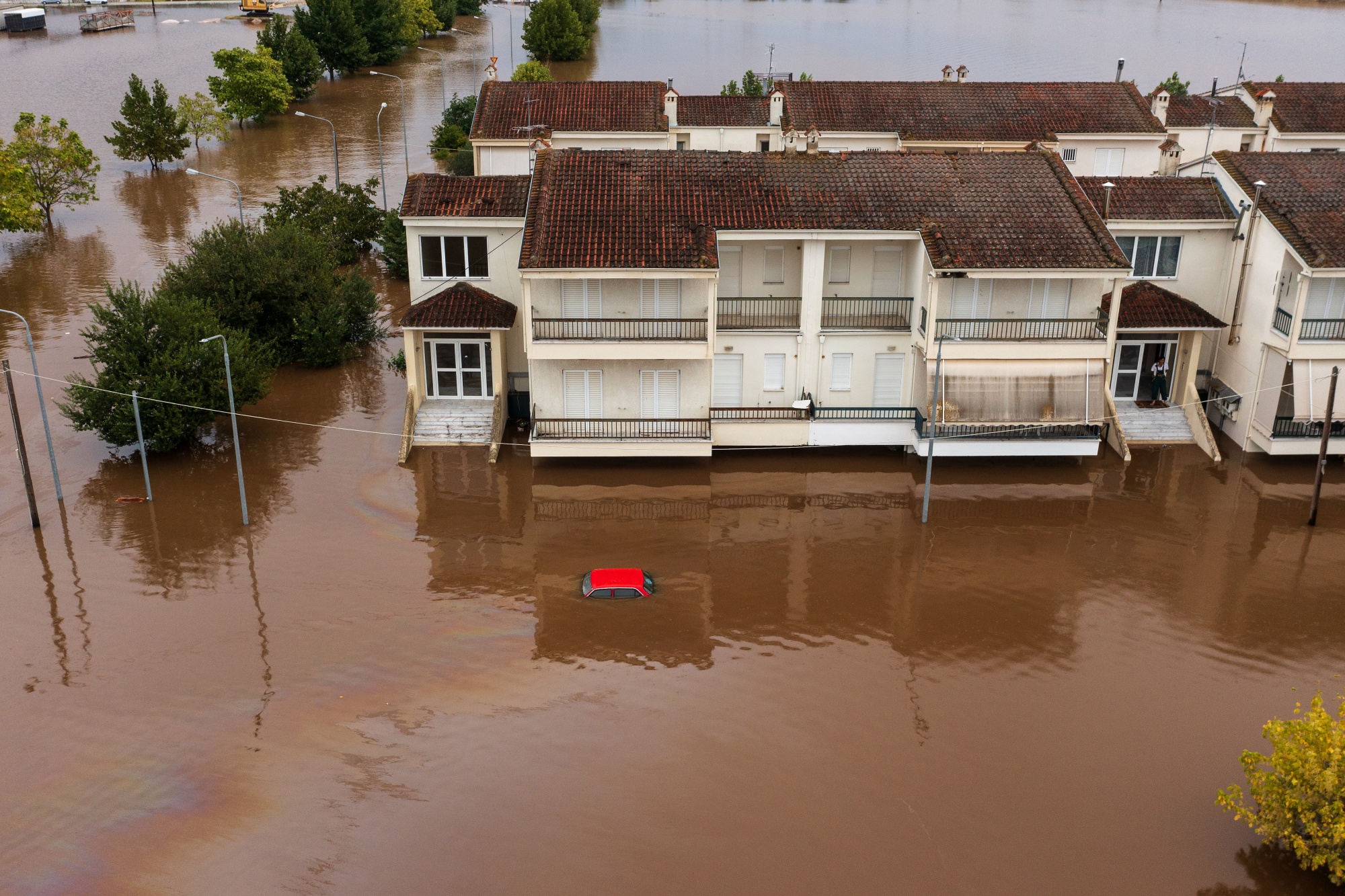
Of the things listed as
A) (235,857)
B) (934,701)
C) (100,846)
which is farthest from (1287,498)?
(100,846)

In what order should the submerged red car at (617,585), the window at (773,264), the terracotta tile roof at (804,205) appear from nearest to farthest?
1. the submerged red car at (617,585)
2. the terracotta tile roof at (804,205)
3. the window at (773,264)

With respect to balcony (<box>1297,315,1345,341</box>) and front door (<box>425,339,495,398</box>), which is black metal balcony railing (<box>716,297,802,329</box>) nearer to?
front door (<box>425,339,495,398</box>)

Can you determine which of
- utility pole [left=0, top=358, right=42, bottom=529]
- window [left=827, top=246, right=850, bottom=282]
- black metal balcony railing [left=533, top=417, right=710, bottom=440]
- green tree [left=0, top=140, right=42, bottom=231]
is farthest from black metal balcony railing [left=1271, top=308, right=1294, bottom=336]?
green tree [left=0, top=140, right=42, bottom=231]

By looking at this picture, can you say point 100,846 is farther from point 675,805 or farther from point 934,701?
point 934,701

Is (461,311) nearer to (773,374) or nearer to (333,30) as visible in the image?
(773,374)

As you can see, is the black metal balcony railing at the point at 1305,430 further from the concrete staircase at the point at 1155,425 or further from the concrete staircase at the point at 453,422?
the concrete staircase at the point at 453,422

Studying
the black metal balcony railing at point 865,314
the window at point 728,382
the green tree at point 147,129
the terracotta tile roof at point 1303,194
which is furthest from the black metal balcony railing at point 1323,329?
the green tree at point 147,129
